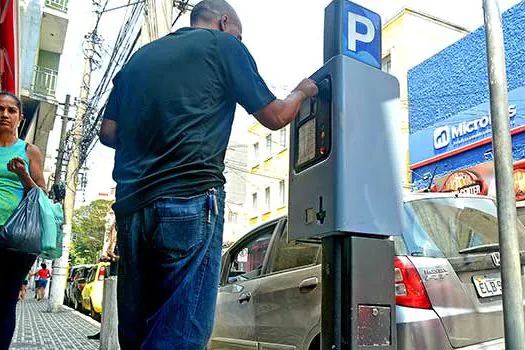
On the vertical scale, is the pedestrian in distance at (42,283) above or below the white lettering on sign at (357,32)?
below

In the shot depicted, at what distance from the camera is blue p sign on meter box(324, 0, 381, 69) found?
2.21 meters

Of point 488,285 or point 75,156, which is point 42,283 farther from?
point 488,285

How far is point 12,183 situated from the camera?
9.36ft

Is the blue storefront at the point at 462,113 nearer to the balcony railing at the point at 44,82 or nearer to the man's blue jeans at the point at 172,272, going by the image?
the man's blue jeans at the point at 172,272

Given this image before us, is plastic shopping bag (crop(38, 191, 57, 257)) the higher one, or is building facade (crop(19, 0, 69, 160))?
building facade (crop(19, 0, 69, 160))

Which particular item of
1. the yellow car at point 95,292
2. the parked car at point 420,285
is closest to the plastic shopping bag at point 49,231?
the parked car at point 420,285

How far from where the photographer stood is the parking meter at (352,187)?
1.93m

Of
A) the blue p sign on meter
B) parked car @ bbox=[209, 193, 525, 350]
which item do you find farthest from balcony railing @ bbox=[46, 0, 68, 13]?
the blue p sign on meter

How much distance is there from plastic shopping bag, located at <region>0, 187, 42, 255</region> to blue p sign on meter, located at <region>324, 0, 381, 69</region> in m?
1.66

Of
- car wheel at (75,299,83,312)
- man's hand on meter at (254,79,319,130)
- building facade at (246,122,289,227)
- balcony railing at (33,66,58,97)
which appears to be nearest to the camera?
man's hand on meter at (254,79,319,130)

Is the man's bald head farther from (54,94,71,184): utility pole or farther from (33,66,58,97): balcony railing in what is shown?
(54,94,71,184): utility pole

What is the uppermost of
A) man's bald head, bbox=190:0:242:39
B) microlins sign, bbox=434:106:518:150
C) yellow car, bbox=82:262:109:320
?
microlins sign, bbox=434:106:518:150

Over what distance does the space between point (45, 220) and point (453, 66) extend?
11.8 metres

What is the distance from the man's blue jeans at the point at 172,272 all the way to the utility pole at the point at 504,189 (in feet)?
6.98
